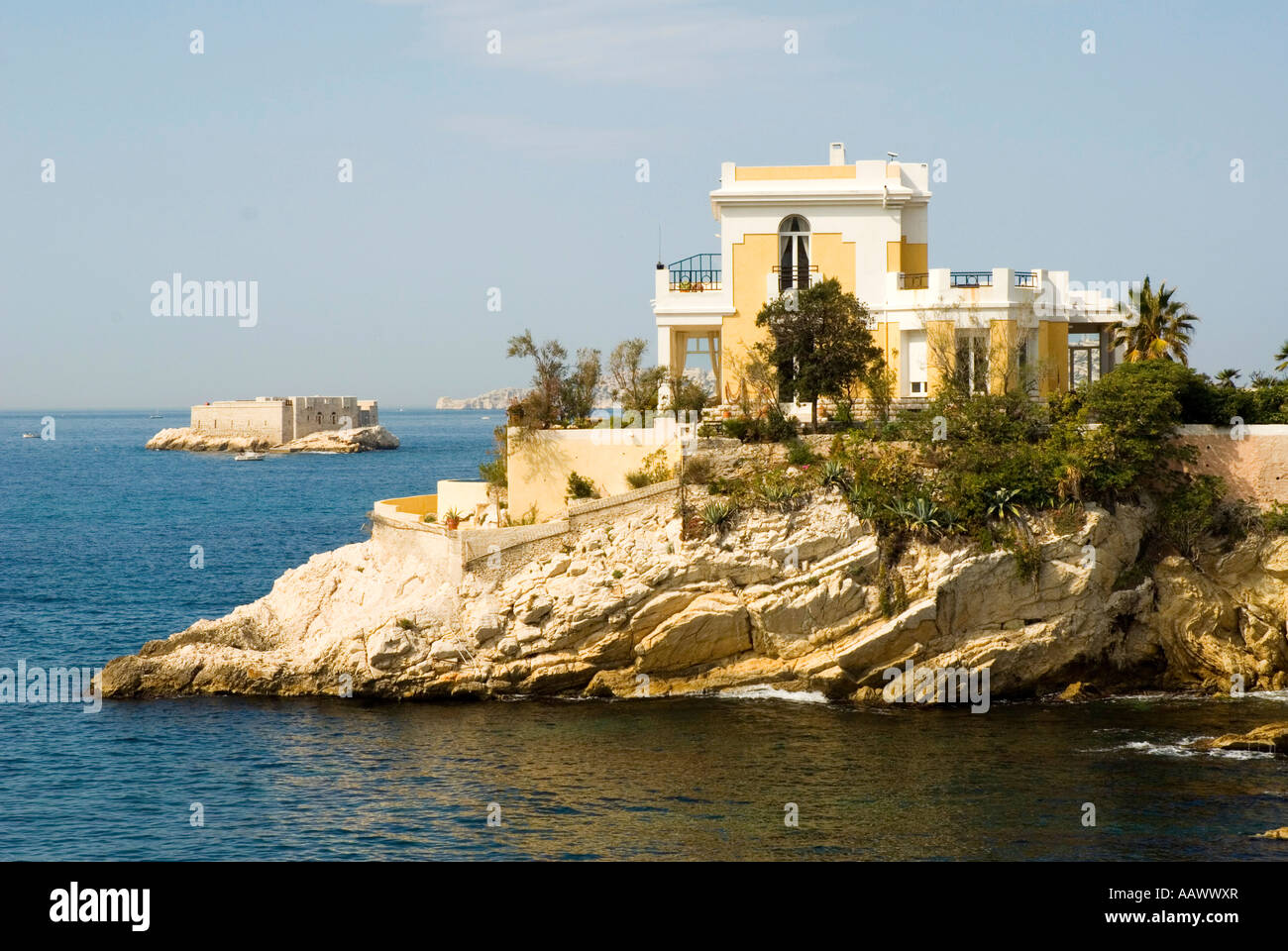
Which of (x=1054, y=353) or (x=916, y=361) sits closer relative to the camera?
(x=916, y=361)

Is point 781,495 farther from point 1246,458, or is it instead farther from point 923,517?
point 1246,458

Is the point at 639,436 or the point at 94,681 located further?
the point at 639,436

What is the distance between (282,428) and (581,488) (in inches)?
5217

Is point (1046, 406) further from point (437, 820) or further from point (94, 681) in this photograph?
point (94, 681)

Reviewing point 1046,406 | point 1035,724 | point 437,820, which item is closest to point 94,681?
point 437,820

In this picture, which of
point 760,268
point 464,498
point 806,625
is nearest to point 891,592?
point 806,625

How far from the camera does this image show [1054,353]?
46.3 m

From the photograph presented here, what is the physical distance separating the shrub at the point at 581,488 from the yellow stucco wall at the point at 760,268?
659cm

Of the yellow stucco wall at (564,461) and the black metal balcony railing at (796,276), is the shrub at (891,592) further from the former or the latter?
the black metal balcony railing at (796,276)

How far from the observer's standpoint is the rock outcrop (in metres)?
167

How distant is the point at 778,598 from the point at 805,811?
9.93 metres

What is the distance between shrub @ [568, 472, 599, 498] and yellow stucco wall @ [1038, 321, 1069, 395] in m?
15.4

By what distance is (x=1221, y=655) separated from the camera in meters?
37.7
